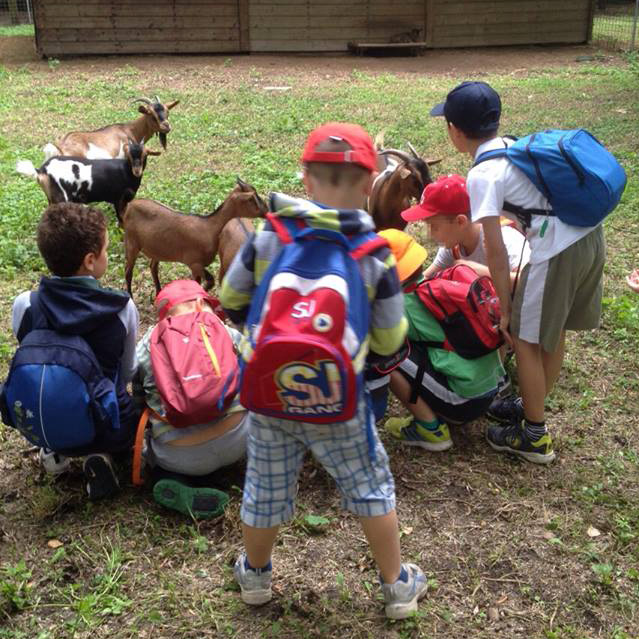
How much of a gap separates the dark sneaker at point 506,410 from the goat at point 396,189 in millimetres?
1677

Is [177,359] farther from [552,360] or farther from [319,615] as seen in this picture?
[552,360]

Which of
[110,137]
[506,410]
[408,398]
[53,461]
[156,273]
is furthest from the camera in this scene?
[110,137]

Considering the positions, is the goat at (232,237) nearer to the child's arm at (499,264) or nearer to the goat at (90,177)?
the child's arm at (499,264)

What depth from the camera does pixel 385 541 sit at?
2.49 m

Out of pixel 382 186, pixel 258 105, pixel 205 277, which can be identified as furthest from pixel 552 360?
pixel 258 105

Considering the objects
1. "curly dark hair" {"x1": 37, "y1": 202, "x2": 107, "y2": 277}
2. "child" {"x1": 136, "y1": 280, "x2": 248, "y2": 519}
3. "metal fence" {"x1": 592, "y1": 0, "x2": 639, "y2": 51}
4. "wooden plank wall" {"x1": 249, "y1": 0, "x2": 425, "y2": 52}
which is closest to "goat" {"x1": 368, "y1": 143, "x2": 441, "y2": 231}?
"child" {"x1": 136, "y1": 280, "x2": 248, "y2": 519}

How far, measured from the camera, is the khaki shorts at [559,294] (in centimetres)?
320

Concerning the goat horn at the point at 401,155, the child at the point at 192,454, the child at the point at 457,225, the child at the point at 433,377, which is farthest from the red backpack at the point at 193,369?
the goat horn at the point at 401,155

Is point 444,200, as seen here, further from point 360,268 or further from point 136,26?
point 136,26

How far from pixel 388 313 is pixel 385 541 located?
0.79 meters

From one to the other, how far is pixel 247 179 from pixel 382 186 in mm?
2923

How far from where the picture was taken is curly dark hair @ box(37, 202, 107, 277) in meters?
2.99

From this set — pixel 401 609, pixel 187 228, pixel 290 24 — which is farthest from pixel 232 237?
pixel 290 24

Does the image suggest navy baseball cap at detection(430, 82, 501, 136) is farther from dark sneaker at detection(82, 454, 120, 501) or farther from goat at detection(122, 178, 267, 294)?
dark sneaker at detection(82, 454, 120, 501)
